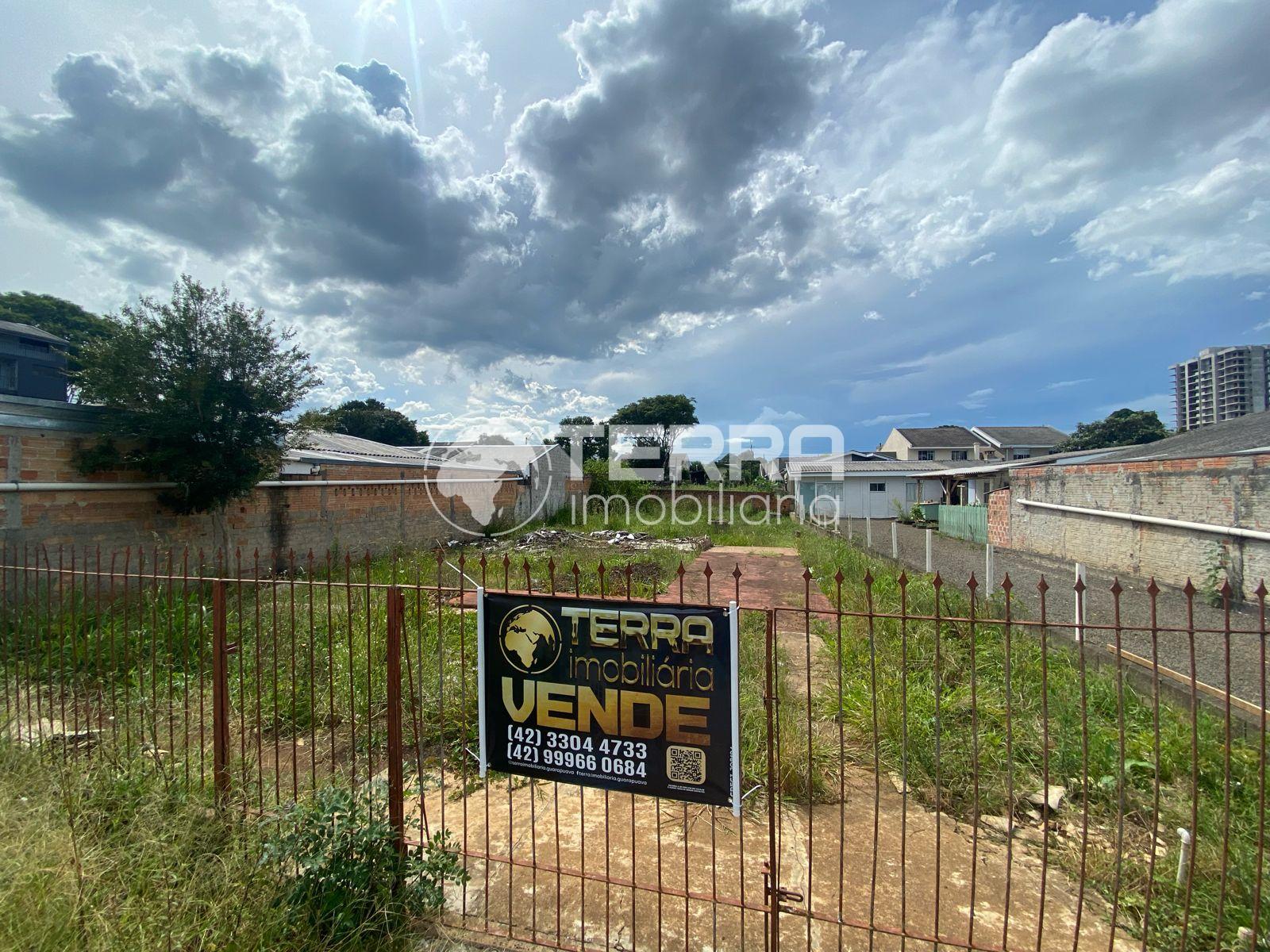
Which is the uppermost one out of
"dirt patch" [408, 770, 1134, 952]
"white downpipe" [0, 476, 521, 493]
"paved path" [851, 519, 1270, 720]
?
"white downpipe" [0, 476, 521, 493]

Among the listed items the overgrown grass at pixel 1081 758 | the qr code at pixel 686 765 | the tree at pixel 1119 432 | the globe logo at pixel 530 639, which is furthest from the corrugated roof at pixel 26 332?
the tree at pixel 1119 432

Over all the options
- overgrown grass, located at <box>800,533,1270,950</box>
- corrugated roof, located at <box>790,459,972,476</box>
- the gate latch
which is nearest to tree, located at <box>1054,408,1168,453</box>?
corrugated roof, located at <box>790,459,972,476</box>

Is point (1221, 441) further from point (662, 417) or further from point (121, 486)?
point (662, 417)

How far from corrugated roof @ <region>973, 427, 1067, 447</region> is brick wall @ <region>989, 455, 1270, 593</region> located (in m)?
31.1

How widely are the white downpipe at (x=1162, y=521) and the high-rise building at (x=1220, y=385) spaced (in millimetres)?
42280

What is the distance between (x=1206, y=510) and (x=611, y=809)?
35.7 ft

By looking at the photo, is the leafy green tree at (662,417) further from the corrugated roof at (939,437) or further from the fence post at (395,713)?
the fence post at (395,713)

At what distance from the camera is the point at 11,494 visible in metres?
5.59

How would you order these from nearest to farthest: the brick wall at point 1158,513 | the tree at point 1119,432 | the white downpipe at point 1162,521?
the white downpipe at point 1162,521 < the brick wall at point 1158,513 < the tree at point 1119,432

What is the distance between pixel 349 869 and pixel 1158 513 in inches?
505

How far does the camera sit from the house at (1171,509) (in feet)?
25.6

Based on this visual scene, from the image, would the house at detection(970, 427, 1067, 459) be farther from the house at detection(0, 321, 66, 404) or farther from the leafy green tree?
the house at detection(0, 321, 66, 404)

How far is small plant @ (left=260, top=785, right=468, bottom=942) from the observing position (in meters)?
2.11

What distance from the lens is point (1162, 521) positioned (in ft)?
30.5
